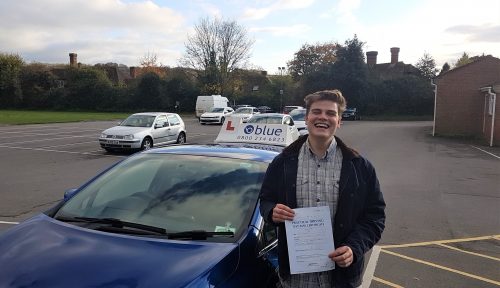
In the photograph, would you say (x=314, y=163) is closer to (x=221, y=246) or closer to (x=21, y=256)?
(x=221, y=246)

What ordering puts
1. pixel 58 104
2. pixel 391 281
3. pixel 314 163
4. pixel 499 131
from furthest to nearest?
1. pixel 58 104
2. pixel 499 131
3. pixel 391 281
4. pixel 314 163

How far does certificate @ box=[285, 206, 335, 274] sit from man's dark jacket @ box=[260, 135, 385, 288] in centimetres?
A: 11

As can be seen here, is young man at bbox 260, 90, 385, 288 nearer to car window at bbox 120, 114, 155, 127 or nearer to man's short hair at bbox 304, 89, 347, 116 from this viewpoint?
man's short hair at bbox 304, 89, 347, 116

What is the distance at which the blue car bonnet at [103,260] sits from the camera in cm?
228

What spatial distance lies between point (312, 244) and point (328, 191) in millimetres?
297

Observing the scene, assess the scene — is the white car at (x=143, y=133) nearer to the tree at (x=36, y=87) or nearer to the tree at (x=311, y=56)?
the tree at (x=36, y=87)

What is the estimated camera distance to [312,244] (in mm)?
2377

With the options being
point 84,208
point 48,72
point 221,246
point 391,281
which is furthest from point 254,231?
point 48,72

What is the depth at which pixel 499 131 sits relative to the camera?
24953 millimetres

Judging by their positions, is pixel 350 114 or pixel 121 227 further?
pixel 350 114

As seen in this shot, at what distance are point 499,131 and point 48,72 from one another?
54.9 m

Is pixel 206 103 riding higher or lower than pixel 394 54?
lower

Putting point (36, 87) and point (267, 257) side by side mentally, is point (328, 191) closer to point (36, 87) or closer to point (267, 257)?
point (267, 257)

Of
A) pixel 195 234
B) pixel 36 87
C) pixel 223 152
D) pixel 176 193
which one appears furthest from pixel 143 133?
pixel 36 87
